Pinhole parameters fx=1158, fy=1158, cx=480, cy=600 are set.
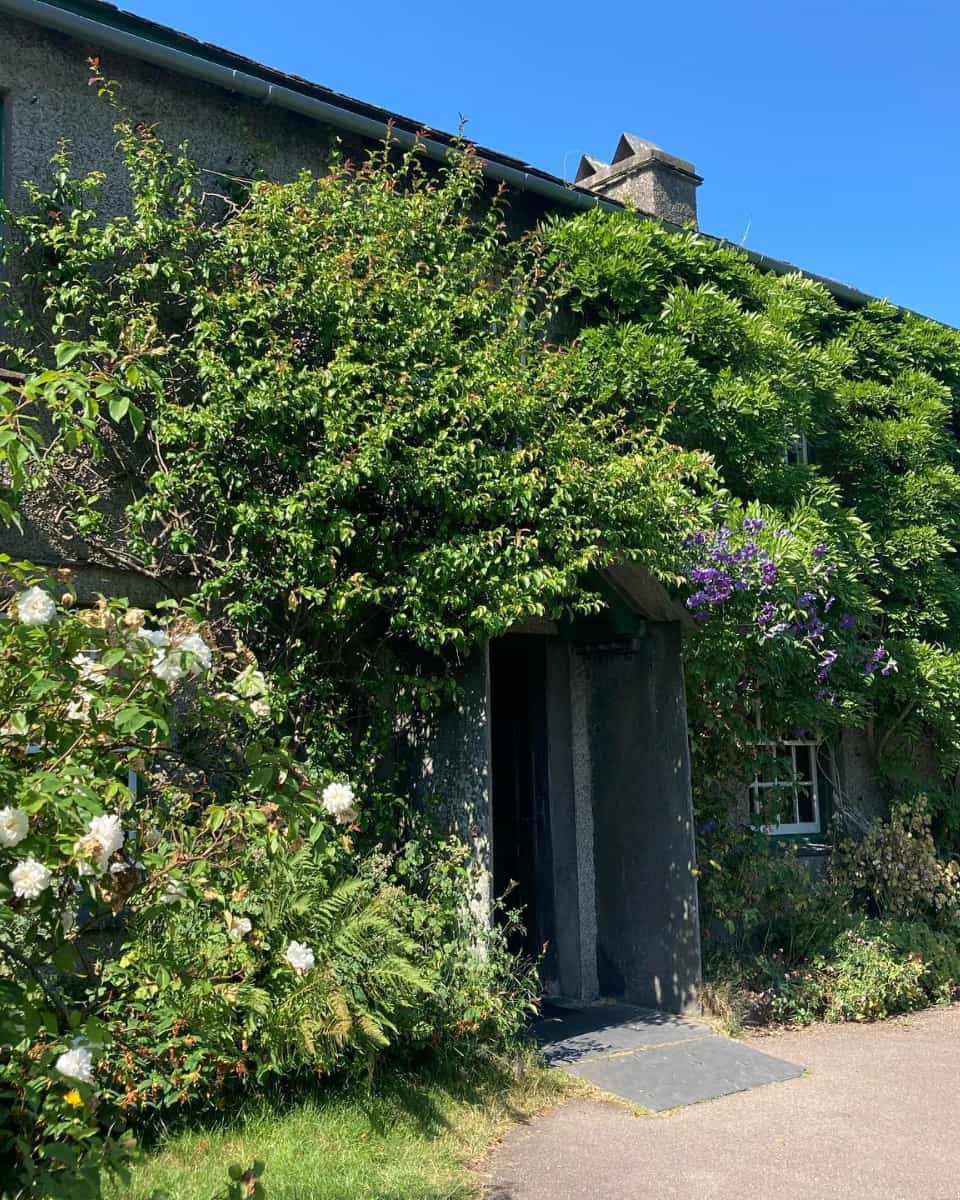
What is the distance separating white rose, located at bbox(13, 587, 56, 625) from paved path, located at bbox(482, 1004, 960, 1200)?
144 inches

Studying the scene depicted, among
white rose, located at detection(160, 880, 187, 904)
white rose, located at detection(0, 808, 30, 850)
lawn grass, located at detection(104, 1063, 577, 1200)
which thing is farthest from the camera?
lawn grass, located at detection(104, 1063, 577, 1200)

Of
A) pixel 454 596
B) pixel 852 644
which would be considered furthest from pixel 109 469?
pixel 852 644

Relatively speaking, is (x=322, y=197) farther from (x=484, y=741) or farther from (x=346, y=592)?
(x=484, y=741)

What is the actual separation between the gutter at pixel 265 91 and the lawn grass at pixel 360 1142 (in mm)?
6634

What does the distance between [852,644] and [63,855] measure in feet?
29.9

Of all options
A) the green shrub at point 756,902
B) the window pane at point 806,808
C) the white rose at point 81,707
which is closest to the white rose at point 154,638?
the white rose at point 81,707

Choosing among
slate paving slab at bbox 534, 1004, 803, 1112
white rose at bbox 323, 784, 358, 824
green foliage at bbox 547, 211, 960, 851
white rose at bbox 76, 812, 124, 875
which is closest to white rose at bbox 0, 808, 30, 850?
white rose at bbox 76, 812, 124, 875

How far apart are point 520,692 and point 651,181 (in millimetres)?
5650

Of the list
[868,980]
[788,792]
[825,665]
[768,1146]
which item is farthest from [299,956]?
[788,792]

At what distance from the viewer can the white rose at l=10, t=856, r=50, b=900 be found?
2.73 metres

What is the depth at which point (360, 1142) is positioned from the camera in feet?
18.0

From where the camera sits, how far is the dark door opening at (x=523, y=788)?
9.12 m

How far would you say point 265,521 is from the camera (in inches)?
279

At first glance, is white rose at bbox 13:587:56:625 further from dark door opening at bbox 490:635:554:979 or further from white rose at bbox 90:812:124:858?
dark door opening at bbox 490:635:554:979
